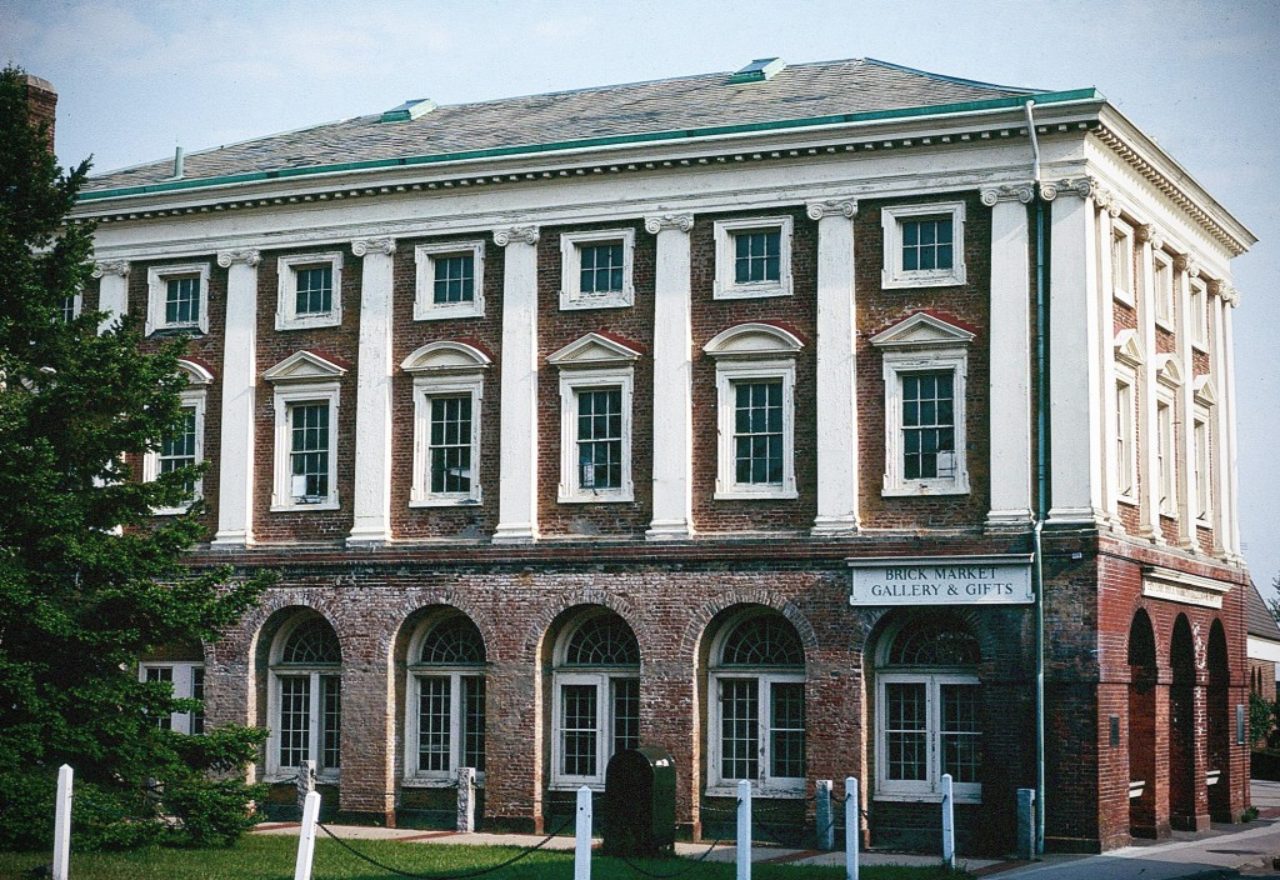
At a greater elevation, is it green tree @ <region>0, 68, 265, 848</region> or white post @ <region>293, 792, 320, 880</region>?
green tree @ <region>0, 68, 265, 848</region>

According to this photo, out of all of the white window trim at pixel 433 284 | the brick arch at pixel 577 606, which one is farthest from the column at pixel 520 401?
Result: the brick arch at pixel 577 606

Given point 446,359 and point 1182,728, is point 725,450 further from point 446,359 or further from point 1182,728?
point 1182,728

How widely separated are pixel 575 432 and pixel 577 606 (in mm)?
3190

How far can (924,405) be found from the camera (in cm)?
3378

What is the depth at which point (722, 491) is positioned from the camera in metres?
34.8

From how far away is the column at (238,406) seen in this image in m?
38.4

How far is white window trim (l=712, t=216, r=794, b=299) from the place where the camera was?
34750 mm

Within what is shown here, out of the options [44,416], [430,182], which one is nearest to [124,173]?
[430,182]

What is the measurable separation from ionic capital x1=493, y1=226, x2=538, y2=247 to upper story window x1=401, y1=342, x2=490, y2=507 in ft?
6.79

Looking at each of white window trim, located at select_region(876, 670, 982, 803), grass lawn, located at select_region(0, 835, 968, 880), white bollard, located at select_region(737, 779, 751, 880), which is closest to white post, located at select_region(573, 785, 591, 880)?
white bollard, located at select_region(737, 779, 751, 880)

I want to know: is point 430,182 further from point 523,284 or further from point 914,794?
point 914,794

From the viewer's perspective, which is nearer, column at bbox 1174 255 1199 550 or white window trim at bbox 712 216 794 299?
white window trim at bbox 712 216 794 299

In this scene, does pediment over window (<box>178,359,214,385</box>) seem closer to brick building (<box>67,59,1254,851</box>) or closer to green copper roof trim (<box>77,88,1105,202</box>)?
brick building (<box>67,59,1254,851</box>)

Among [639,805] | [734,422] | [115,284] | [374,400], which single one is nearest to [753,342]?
[734,422]
